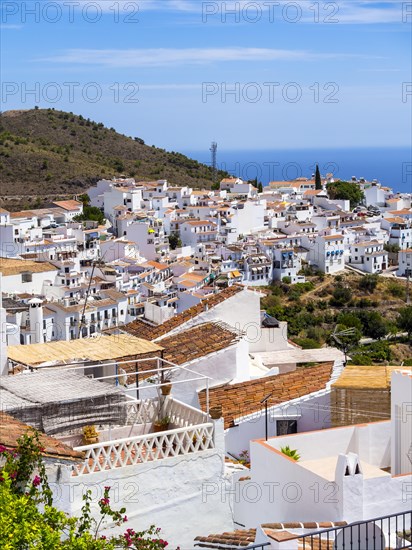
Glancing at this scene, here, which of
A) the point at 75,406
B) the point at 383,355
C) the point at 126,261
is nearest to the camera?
the point at 75,406

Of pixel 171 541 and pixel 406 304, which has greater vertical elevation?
pixel 171 541

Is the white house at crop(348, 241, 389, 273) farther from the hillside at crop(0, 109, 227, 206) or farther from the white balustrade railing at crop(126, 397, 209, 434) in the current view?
the white balustrade railing at crop(126, 397, 209, 434)

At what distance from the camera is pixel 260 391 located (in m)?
8.64

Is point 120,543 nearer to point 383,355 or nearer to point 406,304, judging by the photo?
point 383,355

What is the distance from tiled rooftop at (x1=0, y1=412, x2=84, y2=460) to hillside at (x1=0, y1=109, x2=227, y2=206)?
52953 millimetres

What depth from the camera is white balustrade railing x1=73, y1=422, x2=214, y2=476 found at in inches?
213

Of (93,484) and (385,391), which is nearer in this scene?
(93,484)

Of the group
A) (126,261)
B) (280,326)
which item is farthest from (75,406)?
(126,261)

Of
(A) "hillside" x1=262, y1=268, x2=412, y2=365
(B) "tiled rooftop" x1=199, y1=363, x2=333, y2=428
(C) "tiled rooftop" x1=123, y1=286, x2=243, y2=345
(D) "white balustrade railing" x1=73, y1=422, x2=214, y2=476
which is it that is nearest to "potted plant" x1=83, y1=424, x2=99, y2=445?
(D) "white balustrade railing" x1=73, y1=422, x2=214, y2=476

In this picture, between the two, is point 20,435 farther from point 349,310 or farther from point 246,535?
point 349,310

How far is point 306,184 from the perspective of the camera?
235ft

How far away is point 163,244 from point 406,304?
522 inches

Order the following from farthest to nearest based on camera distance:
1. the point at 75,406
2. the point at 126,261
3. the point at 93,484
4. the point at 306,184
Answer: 1. the point at 306,184
2. the point at 126,261
3. the point at 75,406
4. the point at 93,484

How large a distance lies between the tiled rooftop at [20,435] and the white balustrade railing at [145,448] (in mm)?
134
